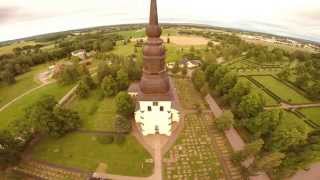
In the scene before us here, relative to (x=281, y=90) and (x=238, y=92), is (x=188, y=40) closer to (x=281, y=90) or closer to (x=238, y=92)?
(x=281, y=90)

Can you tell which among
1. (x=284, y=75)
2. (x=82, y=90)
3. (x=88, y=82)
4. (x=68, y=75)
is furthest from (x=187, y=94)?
(x=68, y=75)

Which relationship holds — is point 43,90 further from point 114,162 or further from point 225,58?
point 225,58

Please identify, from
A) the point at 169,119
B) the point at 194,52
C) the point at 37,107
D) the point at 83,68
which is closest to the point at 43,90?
the point at 83,68

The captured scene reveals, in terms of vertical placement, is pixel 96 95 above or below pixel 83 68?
below

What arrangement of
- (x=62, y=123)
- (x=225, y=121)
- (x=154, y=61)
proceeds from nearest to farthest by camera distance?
(x=154, y=61)
(x=62, y=123)
(x=225, y=121)

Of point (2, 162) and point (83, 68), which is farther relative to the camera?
point (83, 68)

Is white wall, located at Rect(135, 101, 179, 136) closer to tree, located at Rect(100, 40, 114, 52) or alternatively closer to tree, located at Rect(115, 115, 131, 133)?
tree, located at Rect(115, 115, 131, 133)
